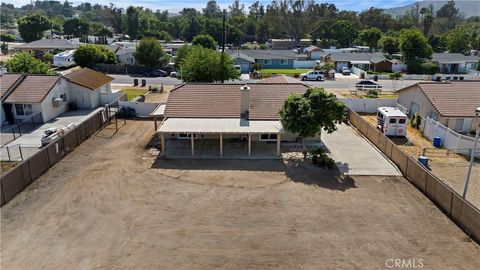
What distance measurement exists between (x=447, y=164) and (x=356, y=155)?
6278mm

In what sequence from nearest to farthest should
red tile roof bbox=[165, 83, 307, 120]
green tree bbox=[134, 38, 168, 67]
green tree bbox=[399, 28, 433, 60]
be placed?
red tile roof bbox=[165, 83, 307, 120]
green tree bbox=[134, 38, 168, 67]
green tree bbox=[399, 28, 433, 60]

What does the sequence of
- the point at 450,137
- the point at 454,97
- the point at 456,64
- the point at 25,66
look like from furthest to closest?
the point at 456,64 → the point at 25,66 → the point at 454,97 → the point at 450,137

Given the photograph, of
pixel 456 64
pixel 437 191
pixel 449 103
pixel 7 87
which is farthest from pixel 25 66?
pixel 456 64

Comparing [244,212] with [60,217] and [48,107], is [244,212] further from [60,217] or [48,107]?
[48,107]

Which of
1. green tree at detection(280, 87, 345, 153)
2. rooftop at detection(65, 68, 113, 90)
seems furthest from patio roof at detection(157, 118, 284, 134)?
rooftop at detection(65, 68, 113, 90)

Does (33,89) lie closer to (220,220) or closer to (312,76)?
(220,220)

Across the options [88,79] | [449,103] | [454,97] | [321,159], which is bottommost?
[321,159]

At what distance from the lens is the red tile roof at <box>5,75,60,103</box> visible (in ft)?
113

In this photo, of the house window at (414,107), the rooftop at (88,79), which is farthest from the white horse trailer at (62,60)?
the house window at (414,107)

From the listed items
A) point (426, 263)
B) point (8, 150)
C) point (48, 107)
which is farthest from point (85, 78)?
point (426, 263)

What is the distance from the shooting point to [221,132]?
26062 millimetres

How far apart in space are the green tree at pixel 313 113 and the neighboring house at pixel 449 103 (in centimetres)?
1224

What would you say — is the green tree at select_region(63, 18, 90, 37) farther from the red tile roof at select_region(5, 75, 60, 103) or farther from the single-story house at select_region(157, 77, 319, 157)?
the single-story house at select_region(157, 77, 319, 157)

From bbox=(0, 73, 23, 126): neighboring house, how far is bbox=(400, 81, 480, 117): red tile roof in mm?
39322
